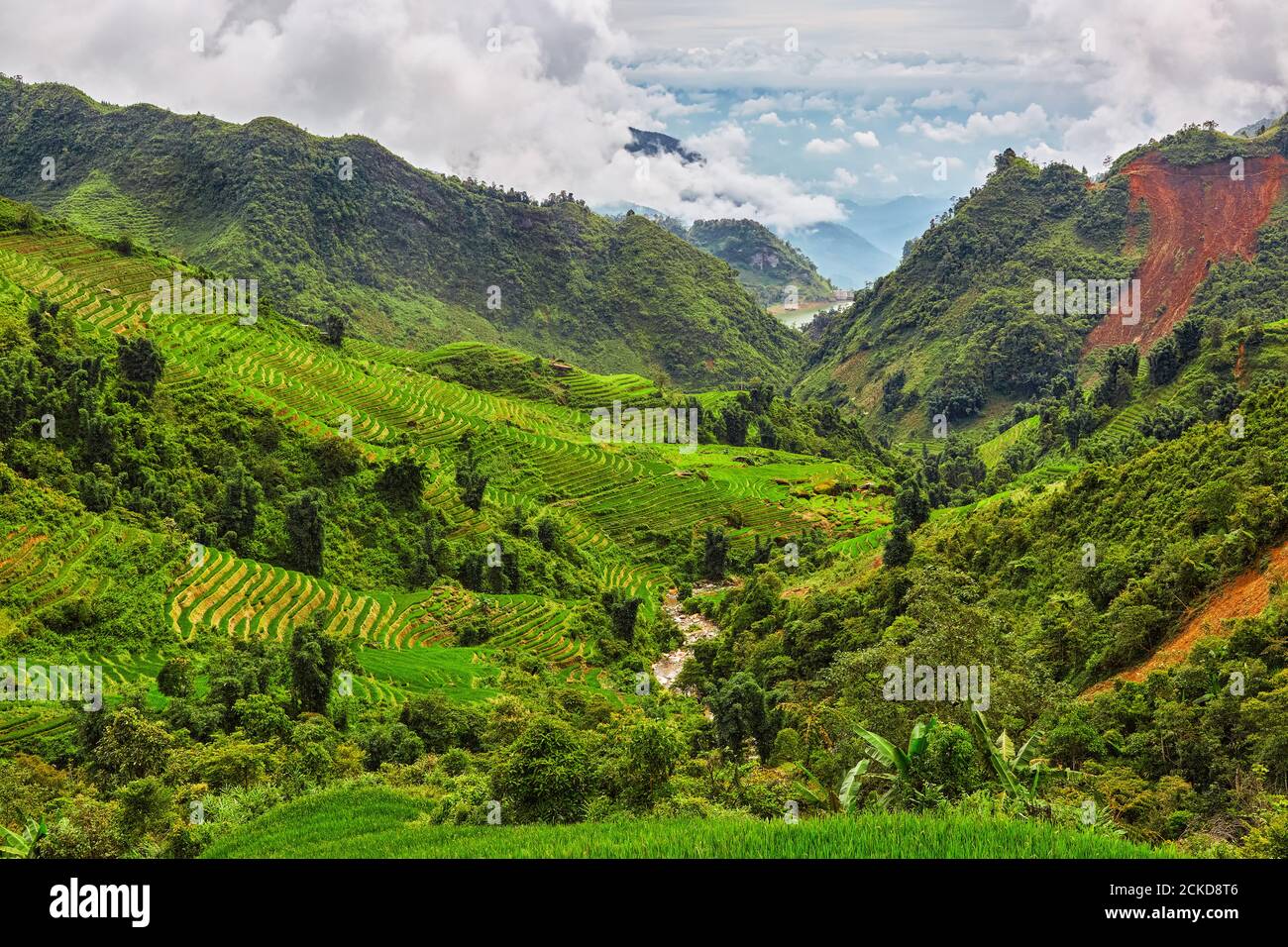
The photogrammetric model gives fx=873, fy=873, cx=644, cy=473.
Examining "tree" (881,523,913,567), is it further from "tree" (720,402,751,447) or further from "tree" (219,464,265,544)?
"tree" (720,402,751,447)

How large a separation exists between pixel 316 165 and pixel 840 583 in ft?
579

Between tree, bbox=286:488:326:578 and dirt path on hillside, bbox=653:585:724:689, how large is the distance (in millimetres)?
20586

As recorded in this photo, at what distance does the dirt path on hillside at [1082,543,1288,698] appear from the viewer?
2397 cm

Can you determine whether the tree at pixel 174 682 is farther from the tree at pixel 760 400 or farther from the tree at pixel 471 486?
the tree at pixel 760 400

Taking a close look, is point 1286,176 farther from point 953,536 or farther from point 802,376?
point 953,536

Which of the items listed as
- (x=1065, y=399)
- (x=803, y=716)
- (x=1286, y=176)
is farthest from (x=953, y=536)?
(x=1286, y=176)

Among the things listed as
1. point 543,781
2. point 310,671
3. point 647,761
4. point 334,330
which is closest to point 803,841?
point 647,761

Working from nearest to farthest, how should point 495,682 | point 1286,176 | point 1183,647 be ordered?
1. point 1183,647
2. point 495,682
3. point 1286,176

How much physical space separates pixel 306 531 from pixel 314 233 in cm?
14479

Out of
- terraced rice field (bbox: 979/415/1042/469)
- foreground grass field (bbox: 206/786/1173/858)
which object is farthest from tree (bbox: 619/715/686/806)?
terraced rice field (bbox: 979/415/1042/469)

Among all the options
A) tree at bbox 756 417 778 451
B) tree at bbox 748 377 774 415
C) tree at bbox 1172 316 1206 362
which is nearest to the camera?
tree at bbox 1172 316 1206 362

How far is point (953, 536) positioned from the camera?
145 ft

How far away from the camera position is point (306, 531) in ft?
162
